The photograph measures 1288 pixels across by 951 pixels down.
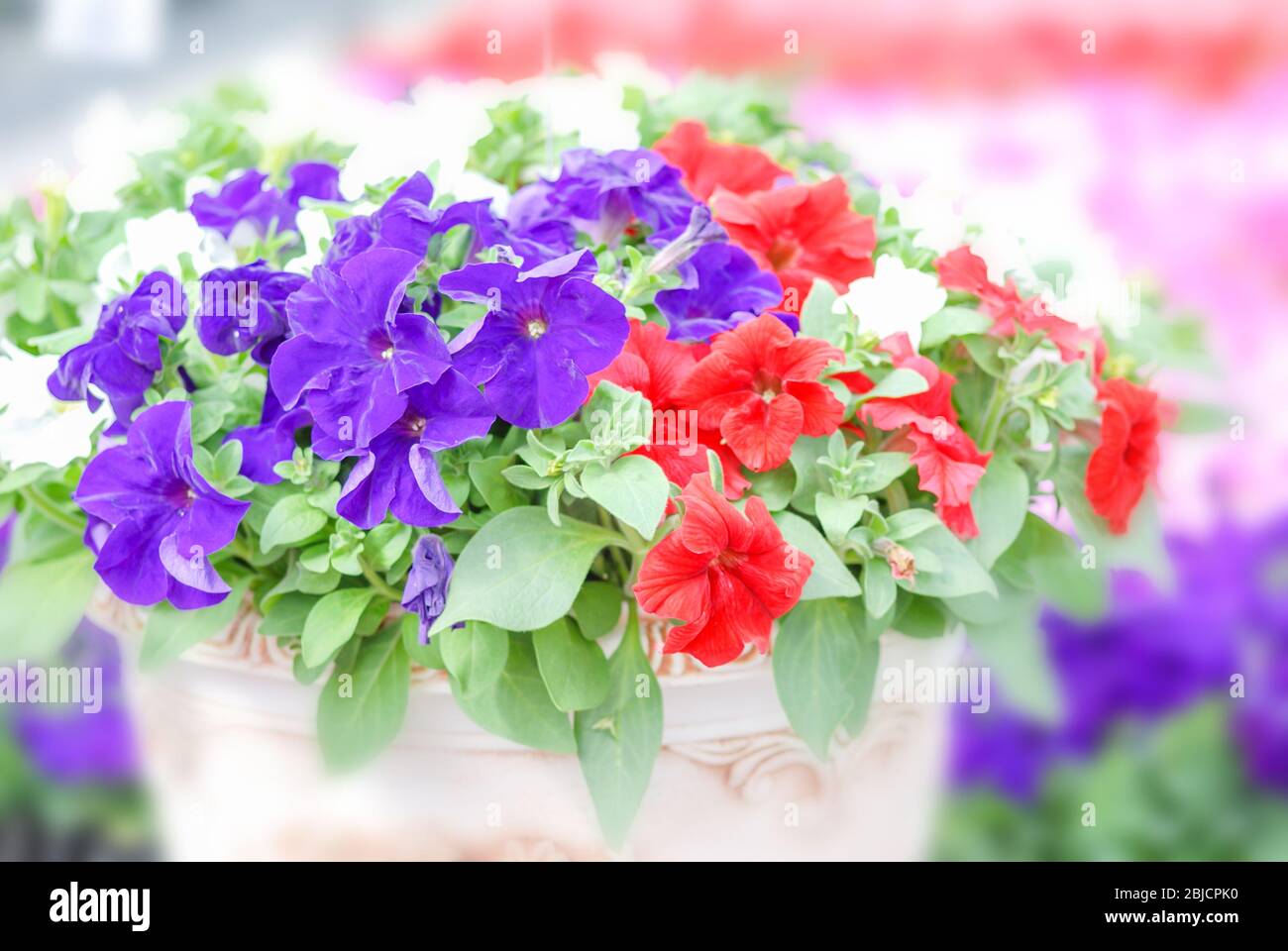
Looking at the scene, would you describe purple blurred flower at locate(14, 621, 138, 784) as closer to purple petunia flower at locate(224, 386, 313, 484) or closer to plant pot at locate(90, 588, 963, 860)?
plant pot at locate(90, 588, 963, 860)

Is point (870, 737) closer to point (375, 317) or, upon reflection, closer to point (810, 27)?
point (375, 317)

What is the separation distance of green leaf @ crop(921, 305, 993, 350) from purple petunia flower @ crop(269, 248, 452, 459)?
0.32 m

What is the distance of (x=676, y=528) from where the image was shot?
654 millimetres

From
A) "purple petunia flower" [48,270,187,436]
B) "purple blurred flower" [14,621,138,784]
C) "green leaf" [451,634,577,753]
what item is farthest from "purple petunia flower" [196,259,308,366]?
"purple blurred flower" [14,621,138,784]

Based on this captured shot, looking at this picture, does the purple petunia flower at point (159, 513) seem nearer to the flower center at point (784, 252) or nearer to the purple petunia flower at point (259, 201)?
the purple petunia flower at point (259, 201)

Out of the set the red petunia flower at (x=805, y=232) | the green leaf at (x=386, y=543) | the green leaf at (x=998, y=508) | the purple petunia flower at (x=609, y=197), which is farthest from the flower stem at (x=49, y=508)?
the green leaf at (x=998, y=508)

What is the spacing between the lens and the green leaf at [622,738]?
2.41 ft

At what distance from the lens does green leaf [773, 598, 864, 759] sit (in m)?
0.74

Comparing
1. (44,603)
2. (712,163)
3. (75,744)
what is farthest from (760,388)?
(75,744)

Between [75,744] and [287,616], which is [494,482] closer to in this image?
[287,616]

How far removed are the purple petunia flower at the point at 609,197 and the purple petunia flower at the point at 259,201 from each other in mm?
152

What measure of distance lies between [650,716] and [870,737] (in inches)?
8.0

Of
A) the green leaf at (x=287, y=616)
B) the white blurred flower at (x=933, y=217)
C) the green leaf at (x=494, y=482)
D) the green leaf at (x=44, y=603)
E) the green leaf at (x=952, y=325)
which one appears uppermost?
the white blurred flower at (x=933, y=217)

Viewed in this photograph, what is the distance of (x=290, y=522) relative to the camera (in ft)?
2.35
